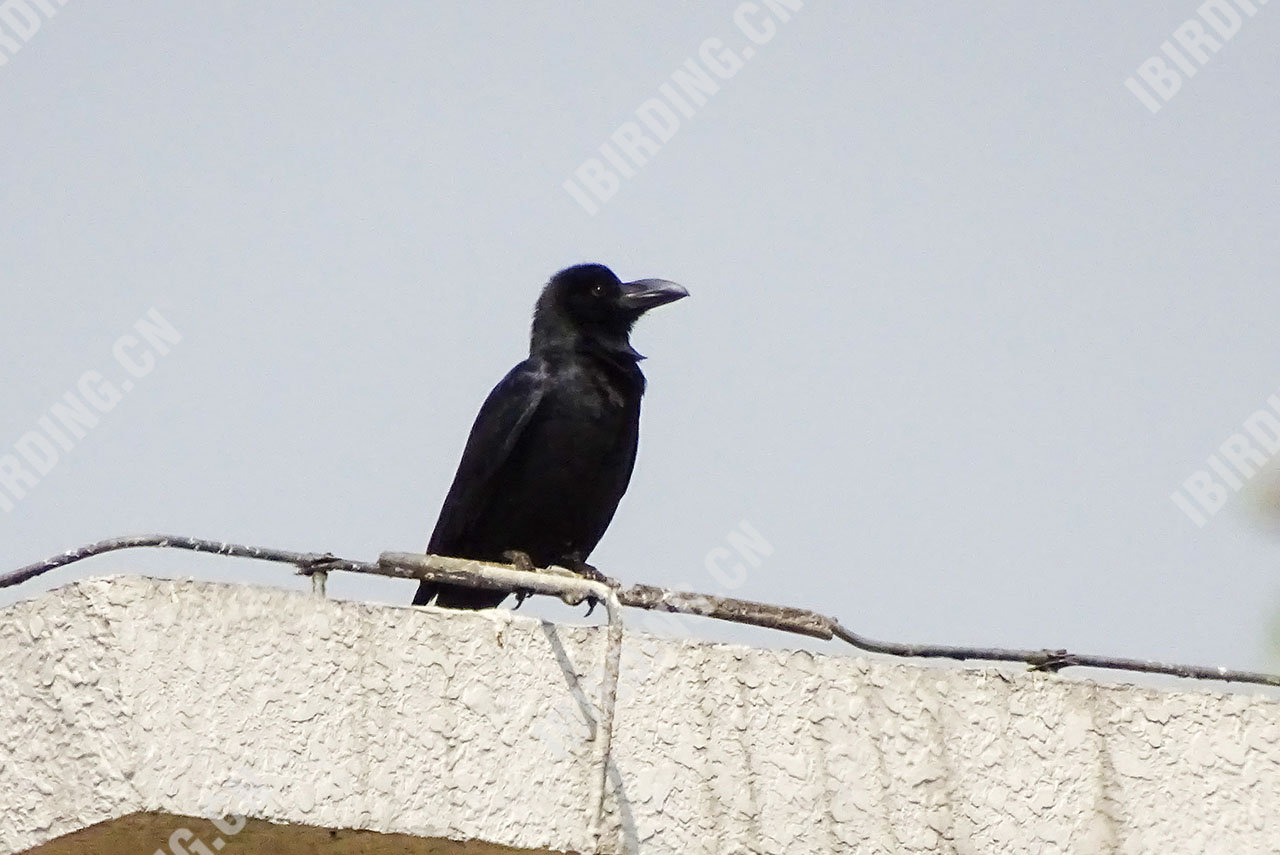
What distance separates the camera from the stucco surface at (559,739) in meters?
2.72

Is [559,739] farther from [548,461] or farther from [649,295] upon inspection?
[649,295]

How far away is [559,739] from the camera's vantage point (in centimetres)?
290

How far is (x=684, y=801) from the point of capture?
9.58ft

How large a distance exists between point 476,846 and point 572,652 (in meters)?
0.38

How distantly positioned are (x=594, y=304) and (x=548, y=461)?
93cm

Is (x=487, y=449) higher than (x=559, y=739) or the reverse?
A: higher

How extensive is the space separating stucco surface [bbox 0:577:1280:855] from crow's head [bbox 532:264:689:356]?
13.0 feet

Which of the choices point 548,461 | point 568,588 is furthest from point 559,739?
point 548,461

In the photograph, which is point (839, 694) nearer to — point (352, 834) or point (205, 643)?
point (352, 834)

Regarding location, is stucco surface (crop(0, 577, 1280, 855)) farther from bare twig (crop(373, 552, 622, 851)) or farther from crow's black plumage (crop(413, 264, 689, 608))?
crow's black plumage (crop(413, 264, 689, 608))

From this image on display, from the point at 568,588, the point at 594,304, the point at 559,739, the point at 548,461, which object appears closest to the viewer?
the point at 559,739

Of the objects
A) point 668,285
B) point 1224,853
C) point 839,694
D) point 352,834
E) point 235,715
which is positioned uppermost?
point 668,285

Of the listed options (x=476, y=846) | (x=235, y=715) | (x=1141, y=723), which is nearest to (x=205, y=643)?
(x=235, y=715)

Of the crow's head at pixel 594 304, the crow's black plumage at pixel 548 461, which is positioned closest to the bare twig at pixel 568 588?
the crow's black plumage at pixel 548 461
